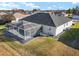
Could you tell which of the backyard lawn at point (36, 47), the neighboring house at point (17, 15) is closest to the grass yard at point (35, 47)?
the backyard lawn at point (36, 47)

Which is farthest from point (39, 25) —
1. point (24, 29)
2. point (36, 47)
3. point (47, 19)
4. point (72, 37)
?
point (72, 37)

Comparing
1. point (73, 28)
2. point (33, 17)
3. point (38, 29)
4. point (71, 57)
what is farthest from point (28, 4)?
point (71, 57)

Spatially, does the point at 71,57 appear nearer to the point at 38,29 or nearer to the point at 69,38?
the point at 69,38

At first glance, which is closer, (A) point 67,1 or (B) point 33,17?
(A) point 67,1

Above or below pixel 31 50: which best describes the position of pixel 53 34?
above

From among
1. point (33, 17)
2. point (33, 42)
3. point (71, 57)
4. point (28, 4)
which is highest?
point (28, 4)

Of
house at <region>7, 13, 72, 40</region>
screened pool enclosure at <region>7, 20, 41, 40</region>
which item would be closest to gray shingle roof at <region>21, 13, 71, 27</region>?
house at <region>7, 13, 72, 40</region>

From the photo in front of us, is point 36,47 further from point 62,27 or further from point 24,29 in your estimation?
point 62,27

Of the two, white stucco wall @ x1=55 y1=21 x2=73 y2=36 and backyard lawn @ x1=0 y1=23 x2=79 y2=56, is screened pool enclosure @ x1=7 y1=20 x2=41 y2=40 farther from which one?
white stucco wall @ x1=55 y1=21 x2=73 y2=36
